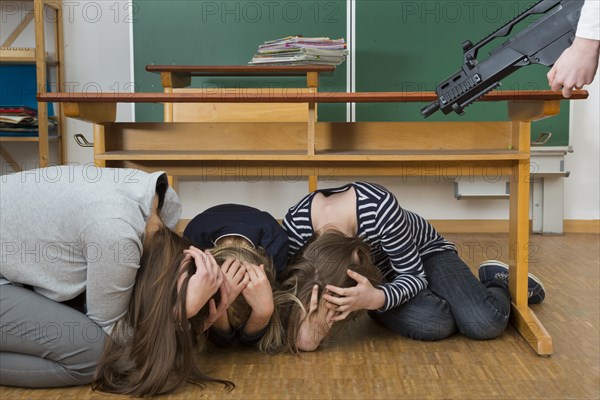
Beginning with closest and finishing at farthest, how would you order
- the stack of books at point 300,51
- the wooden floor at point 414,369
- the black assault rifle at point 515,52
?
the black assault rifle at point 515,52 < the wooden floor at point 414,369 < the stack of books at point 300,51

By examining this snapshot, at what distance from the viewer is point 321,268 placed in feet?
6.26

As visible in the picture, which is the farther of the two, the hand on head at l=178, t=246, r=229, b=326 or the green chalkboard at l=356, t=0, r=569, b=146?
A: the green chalkboard at l=356, t=0, r=569, b=146

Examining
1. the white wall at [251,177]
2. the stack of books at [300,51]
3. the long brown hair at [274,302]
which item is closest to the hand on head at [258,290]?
the long brown hair at [274,302]

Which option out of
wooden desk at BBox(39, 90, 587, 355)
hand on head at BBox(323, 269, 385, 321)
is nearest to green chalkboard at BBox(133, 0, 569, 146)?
wooden desk at BBox(39, 90, 587, 355)

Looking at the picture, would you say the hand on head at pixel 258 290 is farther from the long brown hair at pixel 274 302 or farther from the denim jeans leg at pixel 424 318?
the denim jeans leg at pixel 424 318

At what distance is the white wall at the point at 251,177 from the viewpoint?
422cm

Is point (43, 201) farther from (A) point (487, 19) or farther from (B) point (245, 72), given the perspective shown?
(A) point (487, 19)

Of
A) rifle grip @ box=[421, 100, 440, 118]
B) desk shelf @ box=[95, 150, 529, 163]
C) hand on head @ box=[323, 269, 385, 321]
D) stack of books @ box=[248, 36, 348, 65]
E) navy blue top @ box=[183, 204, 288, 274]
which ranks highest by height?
stack of books @ box=[248, 36, 348, 65]

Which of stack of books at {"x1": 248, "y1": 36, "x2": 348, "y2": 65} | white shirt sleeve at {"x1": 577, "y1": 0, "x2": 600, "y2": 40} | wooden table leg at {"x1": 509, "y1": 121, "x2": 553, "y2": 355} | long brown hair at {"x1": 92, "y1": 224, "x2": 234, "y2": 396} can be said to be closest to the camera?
white shirt sleeve at {"x1": 577, "y1": 0, "x2": 600, "y2": 40}

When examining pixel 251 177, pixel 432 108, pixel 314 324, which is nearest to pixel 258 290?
pixel 314 324

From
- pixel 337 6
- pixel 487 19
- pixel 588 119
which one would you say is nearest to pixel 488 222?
pixel 588 119

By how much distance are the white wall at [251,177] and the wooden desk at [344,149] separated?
1.86 metres

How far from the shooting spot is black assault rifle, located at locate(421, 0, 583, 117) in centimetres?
146

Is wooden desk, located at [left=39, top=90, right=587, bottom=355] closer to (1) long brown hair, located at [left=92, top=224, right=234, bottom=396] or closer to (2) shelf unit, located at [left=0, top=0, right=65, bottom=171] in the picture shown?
(1) long brown hair, located at [left=92, top=224, right=234, bottom=396]
